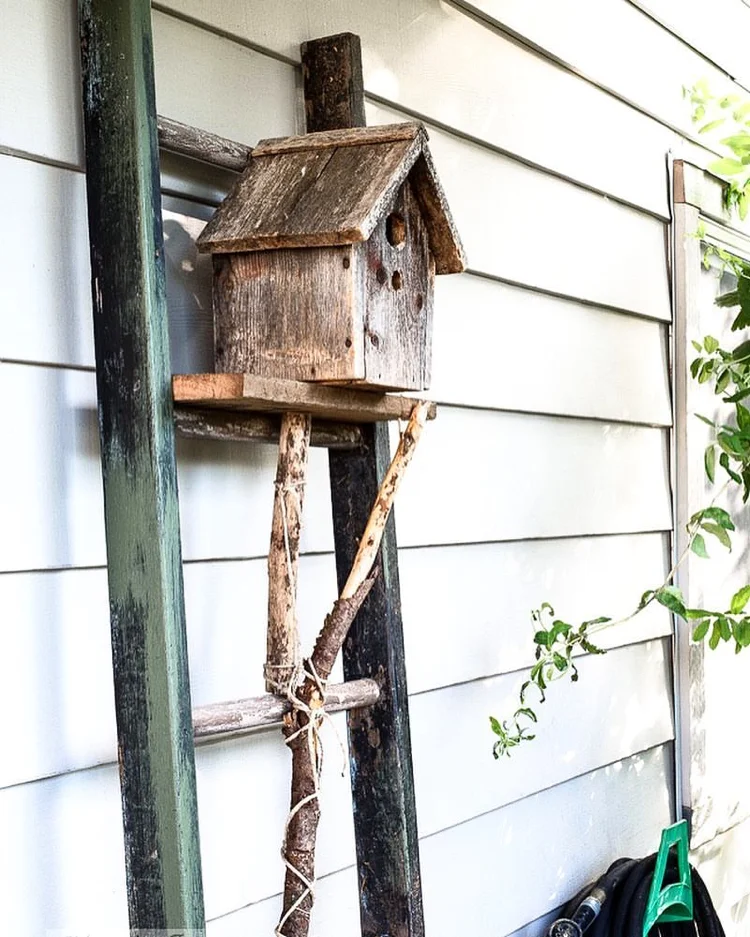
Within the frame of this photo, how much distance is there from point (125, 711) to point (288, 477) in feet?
0.92

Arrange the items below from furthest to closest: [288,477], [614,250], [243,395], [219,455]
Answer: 1. [614,250]
2. [219,455]
3. [288,477]
4. [243,395]

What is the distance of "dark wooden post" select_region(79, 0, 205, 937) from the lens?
108cm

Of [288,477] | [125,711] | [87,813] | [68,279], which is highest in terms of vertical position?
[68,279]

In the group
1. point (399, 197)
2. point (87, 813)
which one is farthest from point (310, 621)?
point (399, 197)

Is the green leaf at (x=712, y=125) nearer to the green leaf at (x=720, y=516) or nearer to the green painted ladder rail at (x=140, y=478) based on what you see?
the green leaf at (x=720, y=516)

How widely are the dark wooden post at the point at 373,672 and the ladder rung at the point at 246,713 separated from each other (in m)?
0.09

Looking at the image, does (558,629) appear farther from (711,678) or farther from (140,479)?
(140,479)

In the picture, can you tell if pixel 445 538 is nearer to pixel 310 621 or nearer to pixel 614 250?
pixel 310 621

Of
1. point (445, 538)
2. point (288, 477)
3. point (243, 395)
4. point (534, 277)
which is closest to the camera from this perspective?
point (243, 395)

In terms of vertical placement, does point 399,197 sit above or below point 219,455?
above

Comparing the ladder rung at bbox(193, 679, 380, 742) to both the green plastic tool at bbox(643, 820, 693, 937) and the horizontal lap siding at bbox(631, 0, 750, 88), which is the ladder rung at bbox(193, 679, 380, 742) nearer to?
the green plastic tool at bbox(643, 820, 693, 937)

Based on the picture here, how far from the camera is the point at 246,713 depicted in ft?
3.88

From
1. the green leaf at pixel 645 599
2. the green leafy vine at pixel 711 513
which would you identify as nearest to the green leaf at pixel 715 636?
the green leafy vine at pixel 711 513

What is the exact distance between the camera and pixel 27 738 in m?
1.11
